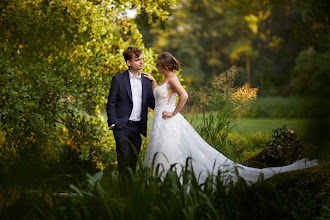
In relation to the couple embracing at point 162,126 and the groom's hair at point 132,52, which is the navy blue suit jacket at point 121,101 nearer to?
the couple embracing at point 162,126

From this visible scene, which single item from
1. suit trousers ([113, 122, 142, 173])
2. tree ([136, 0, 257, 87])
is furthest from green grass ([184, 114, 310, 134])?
tree ([136, 0, 257, 87])

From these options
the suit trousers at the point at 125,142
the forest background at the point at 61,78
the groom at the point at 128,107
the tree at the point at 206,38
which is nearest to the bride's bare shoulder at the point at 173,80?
the groom at the point at 128,107

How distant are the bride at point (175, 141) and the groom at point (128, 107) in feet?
0.90

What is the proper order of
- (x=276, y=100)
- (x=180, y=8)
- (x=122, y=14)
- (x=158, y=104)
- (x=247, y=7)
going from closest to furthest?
(x=158, y=104) < (x=247, y=7) < (x=122, y=14) < (x=276, y=100) < (x=180, y=8)

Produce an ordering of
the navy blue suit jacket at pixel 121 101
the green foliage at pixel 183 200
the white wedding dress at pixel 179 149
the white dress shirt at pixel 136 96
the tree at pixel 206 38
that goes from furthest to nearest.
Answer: the tree at pixel 206 38, the white dress shirt at pixel 136 96, the navy blue suit jacket at pixel 121 101, the white wedding dress at pixel 179 149, the green foliage at pixel 183 200

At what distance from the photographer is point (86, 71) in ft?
19.9

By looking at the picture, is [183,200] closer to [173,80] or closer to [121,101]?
[173,80]

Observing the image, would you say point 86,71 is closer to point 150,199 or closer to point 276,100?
point 150,199

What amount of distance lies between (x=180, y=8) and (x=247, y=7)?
22452 mm

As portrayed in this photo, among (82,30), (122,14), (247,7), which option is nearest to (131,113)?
(82,30)

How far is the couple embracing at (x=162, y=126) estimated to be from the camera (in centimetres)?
395

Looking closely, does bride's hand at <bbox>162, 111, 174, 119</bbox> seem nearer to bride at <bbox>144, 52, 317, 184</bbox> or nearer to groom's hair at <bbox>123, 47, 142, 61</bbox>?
bride at <bbox>144, 52, 317, 184</bbox>

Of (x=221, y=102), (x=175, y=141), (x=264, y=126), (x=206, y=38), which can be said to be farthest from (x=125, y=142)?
(x=206, y=38)

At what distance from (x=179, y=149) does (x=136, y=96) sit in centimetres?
83
